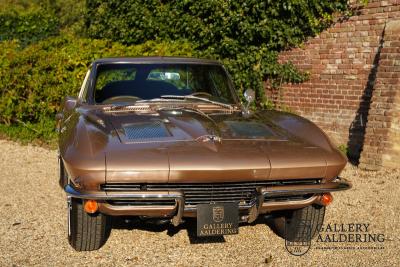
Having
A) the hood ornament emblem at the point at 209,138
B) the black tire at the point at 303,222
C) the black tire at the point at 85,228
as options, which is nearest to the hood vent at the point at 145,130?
the hood ornament emblem at the point at 209,138

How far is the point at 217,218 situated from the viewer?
11.2ft

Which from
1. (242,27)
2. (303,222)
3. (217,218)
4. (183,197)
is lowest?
(303,222)

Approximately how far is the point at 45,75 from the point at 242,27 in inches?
135

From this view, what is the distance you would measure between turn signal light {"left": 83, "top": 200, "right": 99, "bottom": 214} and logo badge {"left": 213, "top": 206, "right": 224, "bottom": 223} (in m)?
0.78

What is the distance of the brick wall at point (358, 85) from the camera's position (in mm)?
6816

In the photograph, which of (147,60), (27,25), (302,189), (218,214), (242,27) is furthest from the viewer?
(27,25)

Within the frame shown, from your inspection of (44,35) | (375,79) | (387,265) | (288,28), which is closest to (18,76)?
(288,28)

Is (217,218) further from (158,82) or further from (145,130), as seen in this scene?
(158,82)

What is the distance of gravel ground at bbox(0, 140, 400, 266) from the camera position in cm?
382

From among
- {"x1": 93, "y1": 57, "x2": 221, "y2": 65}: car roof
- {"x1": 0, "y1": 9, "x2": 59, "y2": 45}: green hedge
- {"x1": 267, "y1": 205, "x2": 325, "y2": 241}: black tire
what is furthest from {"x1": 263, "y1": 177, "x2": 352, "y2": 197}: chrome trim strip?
{"x1": 0, "y1": 9, "x2": 59, "y2": 45}: green hedge

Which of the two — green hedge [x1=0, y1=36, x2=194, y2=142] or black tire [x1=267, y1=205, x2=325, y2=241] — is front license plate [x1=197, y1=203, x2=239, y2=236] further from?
green hedge [x1=0, y1=36, x2=194, y2=142]

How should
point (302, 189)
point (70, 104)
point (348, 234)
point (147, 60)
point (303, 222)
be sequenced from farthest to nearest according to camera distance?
point (147, 60)
point (70, 104)
point (348, 234)
point (303, 222)
point (302, 189)

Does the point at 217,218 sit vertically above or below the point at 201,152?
below

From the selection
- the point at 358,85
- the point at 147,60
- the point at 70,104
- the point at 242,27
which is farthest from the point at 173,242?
the point at 242,27
